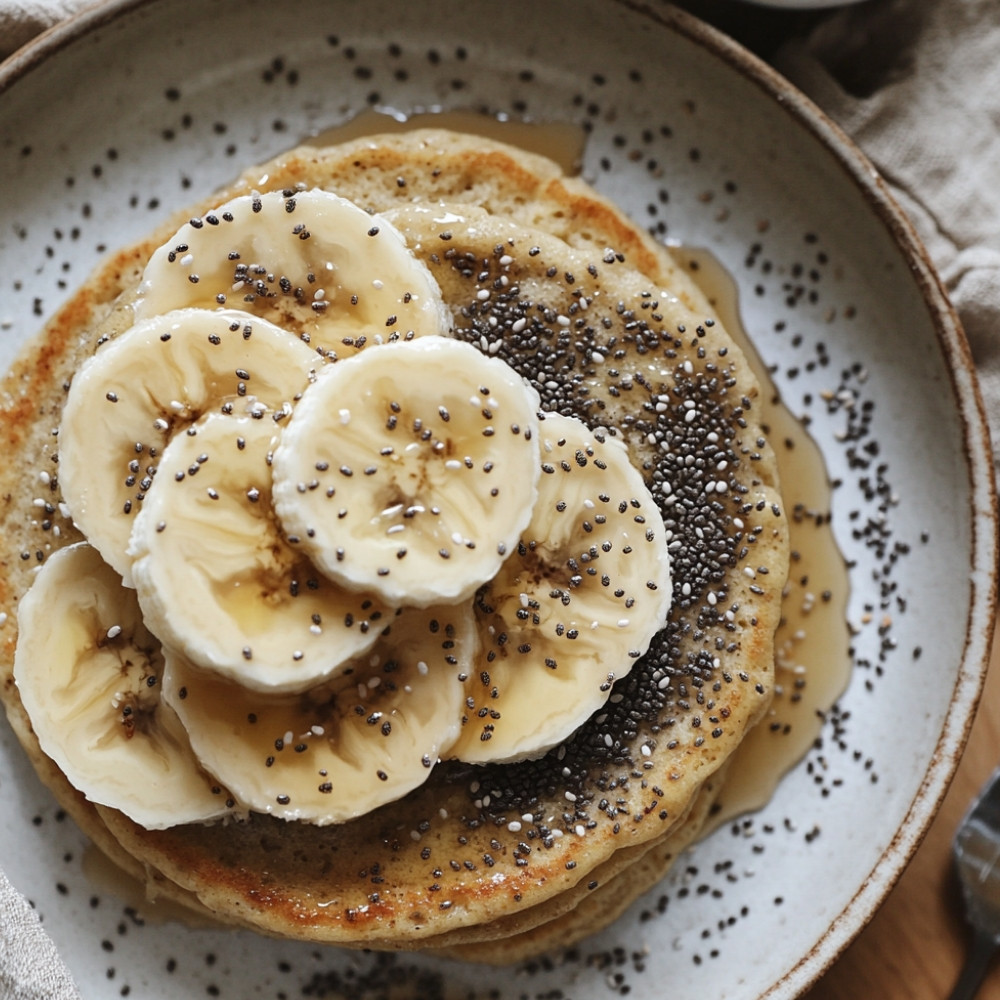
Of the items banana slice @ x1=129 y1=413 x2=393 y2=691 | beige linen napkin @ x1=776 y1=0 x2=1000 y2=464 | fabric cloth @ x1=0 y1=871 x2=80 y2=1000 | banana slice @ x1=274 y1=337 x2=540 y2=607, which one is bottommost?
fabric cloth @ x1=0 y1=871 x2=80 y2=1000

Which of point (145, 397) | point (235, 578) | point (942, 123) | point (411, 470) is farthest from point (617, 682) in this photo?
point (942, 123)

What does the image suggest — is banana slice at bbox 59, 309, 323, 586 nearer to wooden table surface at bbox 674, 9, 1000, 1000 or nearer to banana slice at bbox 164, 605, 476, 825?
banana slice at bbox 164, 605, 476, 825

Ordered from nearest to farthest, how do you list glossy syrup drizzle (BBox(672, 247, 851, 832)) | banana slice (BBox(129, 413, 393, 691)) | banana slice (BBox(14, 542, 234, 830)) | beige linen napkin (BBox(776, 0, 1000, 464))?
1. banana slice (BBox(129, 413, 393, 691))
2. banana slice (BBox(14, 542, 234, 830))
3. glossy syrup drizzle (BBox(672, 247, 851, 832))
4. beige linen napkin (BBox(776, 0, 1000, 464))

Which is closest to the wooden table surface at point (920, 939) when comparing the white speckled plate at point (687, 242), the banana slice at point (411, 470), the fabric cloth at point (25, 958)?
the white speckled plate at point (687, 242)

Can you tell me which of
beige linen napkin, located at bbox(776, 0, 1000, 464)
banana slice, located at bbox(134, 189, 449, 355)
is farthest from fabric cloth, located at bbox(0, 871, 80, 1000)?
beige linen napkin, located at bbox(776, 0, 1000, 464)

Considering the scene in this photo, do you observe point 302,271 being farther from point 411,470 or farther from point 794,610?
point 794,610

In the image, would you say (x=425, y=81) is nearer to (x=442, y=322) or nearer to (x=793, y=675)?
(x=442, y=322)
